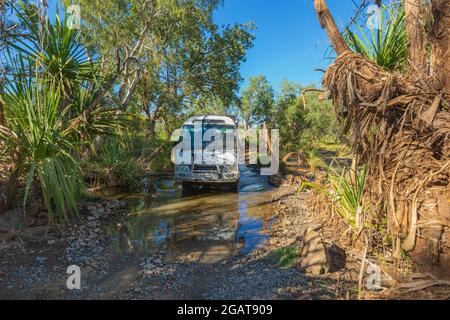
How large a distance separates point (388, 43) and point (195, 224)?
4.69 metres

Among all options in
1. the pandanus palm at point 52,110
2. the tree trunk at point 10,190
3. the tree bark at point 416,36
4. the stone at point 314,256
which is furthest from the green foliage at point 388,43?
the tree trunk at point 10,190

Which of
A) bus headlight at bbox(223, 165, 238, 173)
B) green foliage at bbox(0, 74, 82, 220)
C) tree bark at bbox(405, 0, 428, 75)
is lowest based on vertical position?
bus headlight at bbox(223, 165, 238, 173)

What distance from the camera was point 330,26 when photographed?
14.9ft

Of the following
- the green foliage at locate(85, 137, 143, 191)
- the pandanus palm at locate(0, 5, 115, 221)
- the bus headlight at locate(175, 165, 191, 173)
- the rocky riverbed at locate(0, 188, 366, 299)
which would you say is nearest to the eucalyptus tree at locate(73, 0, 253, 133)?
the green foliage at locate(85, 137, 143, 191)

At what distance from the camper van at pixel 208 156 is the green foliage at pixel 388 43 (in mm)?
4573

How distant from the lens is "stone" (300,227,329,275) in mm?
3836

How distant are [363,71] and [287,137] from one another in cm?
1568

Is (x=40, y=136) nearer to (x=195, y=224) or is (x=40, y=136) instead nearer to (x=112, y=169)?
(x=195, y=224)

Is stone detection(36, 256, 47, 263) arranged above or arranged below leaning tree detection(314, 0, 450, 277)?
below

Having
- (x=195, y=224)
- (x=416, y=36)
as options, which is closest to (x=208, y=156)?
(x=195, y=224)

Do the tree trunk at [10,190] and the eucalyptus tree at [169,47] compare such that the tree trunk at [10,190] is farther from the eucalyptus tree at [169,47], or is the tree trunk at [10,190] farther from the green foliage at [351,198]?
the eucalyptus tree at [169,47]

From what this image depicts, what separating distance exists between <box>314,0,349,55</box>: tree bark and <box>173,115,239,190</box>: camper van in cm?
458

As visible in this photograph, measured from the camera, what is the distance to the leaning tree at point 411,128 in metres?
3.49

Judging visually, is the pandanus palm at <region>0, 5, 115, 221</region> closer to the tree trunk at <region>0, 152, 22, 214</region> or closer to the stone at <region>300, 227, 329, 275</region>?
the tree trunk at <region>0, 152, 22, 214</region>
